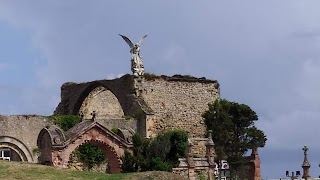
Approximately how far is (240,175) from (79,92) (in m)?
11.1

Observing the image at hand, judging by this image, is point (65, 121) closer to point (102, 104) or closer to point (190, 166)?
point (190, 166)

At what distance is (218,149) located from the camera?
48.4m

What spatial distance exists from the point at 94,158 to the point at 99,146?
3.51 metres

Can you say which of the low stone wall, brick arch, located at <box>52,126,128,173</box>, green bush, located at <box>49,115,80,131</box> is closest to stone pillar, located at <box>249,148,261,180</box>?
the low stone wall

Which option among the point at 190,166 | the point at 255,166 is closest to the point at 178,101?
the point at 255,166

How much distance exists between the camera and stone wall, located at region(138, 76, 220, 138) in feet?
158

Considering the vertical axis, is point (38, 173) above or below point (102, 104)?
below

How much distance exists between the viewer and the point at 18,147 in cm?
4328

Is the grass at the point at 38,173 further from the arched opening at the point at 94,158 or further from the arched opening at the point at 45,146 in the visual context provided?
the arched opening at the point at 94,158

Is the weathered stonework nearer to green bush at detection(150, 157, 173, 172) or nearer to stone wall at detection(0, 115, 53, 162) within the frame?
green bush at detection(150, 157, 173, 172)

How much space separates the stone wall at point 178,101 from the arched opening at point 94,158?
151 inches

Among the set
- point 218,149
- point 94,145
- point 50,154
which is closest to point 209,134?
point 218,149

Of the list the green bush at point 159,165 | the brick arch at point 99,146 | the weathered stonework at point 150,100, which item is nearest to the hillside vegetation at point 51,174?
the brick arch at point 99,146

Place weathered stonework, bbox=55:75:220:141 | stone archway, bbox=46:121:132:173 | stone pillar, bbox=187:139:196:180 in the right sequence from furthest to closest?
weathered stonework, bbox=55:75:220:141, stone pillar, bbox=187:139:196:180, stone archway, bbox=46:121:132:173
